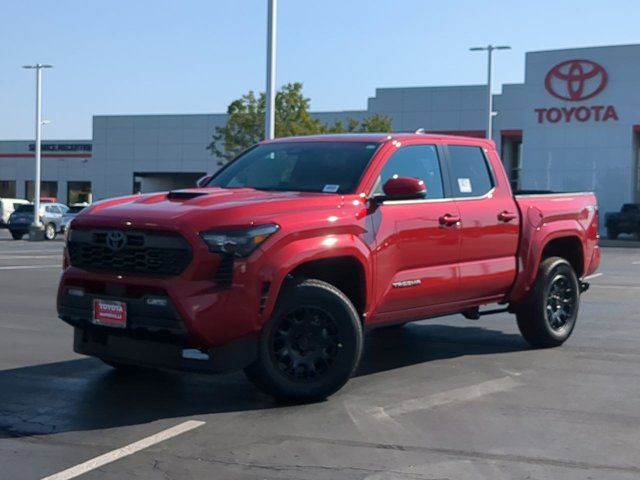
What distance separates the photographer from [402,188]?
7.33 metres

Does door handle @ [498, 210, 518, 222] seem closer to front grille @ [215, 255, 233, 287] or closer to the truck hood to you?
the truck hood

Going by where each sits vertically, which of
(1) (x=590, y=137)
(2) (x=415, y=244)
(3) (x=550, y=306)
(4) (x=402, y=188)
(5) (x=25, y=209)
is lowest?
(3) (x=550, y=306)

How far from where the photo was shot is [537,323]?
926 centimetres

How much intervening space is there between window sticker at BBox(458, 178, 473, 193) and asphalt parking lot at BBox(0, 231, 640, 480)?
156 centimetres

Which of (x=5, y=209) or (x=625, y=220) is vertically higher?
(x=625, y=220)

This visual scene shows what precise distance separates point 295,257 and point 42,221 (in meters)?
35.6

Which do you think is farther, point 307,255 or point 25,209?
point 25,209

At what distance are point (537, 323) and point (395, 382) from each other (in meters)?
2.18

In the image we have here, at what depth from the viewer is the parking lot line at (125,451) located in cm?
519

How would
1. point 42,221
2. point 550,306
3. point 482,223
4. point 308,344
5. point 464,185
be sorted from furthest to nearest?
point 42,221 < point 550,306 < point 464,185 < point 482,223 < point 308,344

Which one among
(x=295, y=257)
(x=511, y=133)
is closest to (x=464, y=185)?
(x=295, y=257)

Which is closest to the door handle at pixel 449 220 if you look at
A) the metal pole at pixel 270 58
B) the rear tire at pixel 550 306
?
the rear tire at pixel 550 306

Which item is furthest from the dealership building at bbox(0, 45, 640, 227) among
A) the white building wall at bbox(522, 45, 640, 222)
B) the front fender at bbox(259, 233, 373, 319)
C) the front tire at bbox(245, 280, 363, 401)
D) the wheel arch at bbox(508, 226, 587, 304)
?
the front tire at bbox(245, 280, 363, 401)

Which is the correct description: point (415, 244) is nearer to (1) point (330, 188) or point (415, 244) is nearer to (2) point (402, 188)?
(2) point (402, 188)
